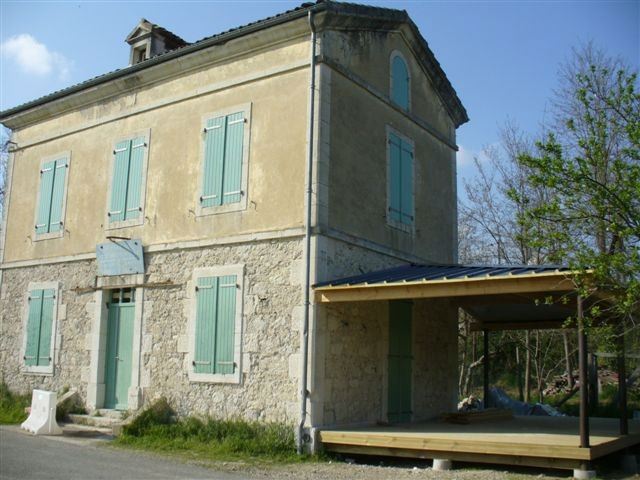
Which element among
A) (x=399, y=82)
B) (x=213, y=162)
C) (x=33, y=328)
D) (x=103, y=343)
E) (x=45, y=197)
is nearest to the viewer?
(x=213, y=162)

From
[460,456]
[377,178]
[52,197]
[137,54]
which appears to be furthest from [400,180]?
[52,197]

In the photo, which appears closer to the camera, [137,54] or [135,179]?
[135,179]

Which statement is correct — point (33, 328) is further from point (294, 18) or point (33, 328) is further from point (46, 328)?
point (294, 18)

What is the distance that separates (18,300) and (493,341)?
13.8 metres

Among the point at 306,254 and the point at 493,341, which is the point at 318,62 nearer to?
the point at 306,254

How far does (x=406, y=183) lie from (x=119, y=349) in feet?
18.2

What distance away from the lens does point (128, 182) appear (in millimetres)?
11742


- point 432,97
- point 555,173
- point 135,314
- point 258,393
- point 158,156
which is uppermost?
point 432,97

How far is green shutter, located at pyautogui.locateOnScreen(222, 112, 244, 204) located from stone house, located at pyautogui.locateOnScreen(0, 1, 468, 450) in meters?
0.02

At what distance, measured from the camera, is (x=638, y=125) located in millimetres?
7262

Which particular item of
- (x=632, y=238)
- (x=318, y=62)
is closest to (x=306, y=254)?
(x=318, y=62)

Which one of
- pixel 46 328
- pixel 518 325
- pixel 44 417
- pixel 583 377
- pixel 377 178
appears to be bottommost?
pixel 44 417

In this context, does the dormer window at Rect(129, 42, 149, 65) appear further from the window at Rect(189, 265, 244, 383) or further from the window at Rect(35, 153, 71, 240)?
the window at Rect(189, 265, 244, 383)

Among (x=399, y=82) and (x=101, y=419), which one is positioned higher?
(x=399, y=82)
